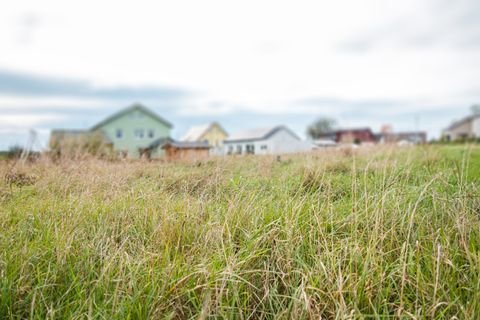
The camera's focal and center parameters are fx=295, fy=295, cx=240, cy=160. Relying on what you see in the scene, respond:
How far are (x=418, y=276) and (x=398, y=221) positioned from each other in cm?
56

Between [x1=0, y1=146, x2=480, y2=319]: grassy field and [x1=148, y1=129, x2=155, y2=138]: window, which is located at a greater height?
[x1=148, y1=129, x2=155, y2=138]: window

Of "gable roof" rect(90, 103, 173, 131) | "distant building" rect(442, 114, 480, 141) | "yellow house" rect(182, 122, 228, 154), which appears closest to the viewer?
"gable roof" rect(90, 103, 173, 131)

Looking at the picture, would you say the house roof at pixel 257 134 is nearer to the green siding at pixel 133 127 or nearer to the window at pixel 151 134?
the green siding at pixel 133 127

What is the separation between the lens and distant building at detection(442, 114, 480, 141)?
42469 mm

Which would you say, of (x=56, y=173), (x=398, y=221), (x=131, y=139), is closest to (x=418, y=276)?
(x=398, y=221)

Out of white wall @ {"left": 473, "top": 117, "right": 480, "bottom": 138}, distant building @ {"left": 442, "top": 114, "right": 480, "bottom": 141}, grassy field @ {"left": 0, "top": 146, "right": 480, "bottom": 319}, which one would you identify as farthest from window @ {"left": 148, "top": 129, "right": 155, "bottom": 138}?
white wall @ {"left": 473, "top": 117, "right": 480, "bottom": 138}

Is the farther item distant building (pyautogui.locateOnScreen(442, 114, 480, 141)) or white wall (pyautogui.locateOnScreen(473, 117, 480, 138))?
distant building (pyautogui.locateOnScreen(442, 114, 480, 141))

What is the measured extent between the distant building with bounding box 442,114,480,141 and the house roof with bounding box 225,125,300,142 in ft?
86.2

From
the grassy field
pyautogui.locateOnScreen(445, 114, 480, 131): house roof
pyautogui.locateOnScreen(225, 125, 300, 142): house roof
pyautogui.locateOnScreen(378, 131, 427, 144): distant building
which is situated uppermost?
pyautogui.locateOnScreen(445, 114, 480, 131): house roof

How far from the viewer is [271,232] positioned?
1894 millimetres

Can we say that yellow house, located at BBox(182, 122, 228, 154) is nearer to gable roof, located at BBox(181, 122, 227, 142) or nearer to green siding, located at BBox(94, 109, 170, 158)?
gable roof, located at BBox(181, 122, 227, 142)

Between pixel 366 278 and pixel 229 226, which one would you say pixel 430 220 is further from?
pixel 229 226

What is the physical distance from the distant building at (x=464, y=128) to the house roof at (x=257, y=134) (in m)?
26.3

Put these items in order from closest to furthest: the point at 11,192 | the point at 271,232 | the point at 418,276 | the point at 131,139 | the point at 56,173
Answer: the point at 418,276
the point at 271,232
the point at 11,192
the point at 56,173
the point at 131,139
